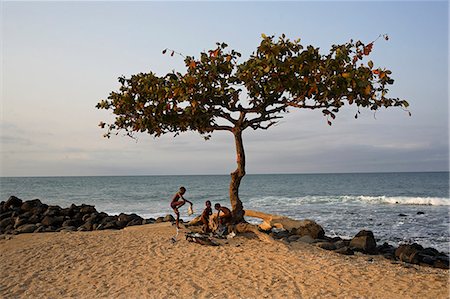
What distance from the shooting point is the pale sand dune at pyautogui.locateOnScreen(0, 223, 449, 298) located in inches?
396

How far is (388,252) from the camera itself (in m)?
16.2

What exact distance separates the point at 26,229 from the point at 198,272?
10.4 metres

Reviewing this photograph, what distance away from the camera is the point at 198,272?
1127cm

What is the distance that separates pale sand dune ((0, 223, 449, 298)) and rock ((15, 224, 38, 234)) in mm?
2733

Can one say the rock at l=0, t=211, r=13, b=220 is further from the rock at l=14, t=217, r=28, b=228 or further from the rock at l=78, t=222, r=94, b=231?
the rock at l=78, t=222, r=94, b=231

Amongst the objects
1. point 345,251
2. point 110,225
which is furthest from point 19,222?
point 345,251

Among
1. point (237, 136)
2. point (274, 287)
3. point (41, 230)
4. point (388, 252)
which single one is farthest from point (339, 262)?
point (41, 230)

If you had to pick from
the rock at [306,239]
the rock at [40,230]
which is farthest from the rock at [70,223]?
the rock at [306,239]

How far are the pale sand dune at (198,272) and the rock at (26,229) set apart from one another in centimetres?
273

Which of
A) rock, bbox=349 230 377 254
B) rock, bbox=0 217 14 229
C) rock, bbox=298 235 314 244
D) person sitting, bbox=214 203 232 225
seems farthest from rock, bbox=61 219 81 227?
rock, bbox=349 230 377 254

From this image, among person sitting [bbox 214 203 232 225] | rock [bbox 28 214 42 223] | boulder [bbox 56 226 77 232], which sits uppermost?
person sitting [bbox 214 203 232 225]

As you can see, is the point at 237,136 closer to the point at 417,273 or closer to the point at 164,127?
the point at 164,127

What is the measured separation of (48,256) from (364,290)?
9621mm

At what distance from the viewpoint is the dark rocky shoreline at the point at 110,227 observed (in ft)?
49.0
